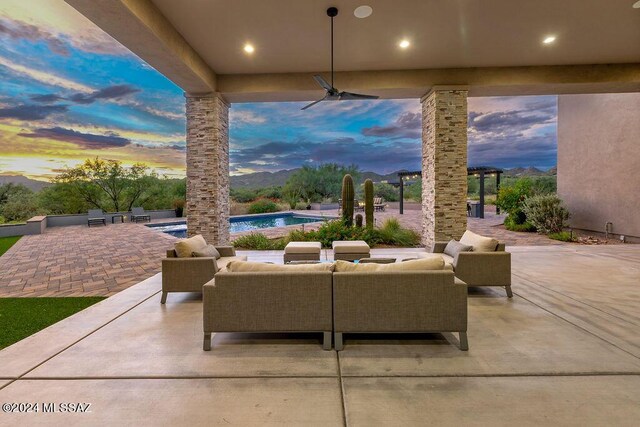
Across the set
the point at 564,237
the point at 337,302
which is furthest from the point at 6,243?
the point at 564,237

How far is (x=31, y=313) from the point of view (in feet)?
11.6

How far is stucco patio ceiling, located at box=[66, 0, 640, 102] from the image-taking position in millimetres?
4488

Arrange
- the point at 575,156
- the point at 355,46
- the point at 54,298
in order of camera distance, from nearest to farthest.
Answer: the point at 54,298 < the point at 355,46 < the point at 575,156

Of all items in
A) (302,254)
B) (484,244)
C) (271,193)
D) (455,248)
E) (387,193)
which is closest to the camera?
(484,244)

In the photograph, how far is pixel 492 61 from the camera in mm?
6434

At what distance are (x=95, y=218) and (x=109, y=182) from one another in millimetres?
4241

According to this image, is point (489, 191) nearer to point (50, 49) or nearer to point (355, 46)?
point (355, 46)

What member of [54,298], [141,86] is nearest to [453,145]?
[54,298]

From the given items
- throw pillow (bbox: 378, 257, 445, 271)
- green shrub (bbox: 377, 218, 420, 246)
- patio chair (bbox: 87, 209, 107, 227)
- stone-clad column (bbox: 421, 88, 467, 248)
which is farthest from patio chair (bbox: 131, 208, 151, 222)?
throw pillow (bbox: 378, 257, 445, 271)

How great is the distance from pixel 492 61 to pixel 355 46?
2961 mm

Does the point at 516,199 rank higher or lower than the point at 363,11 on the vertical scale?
lower

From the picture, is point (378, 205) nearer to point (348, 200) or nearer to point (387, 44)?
point (348, 200)

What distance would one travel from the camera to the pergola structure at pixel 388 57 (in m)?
4.56

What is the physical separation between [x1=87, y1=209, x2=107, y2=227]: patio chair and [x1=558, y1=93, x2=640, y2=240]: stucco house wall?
56.0 ft
